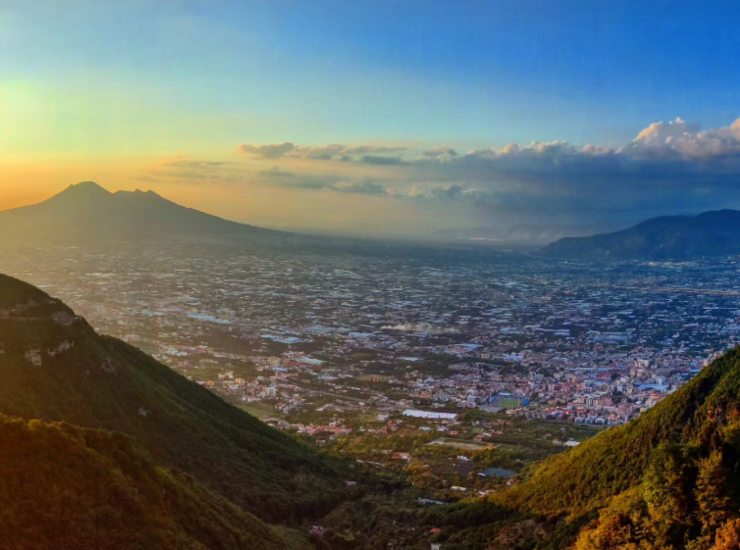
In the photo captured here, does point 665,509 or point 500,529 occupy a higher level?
point 665,509

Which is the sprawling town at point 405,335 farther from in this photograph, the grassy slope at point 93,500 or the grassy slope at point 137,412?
the grassy slope at point 93,500

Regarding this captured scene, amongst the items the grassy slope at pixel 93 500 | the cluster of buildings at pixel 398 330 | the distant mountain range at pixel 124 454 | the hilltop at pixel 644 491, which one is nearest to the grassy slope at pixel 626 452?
the hilltop at pixel 644 491

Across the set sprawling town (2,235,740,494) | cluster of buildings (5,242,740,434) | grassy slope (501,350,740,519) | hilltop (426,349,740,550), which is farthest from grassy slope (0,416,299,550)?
cluster of buildings (5,242,740,434)

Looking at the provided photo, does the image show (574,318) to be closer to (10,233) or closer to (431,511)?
(431,511)

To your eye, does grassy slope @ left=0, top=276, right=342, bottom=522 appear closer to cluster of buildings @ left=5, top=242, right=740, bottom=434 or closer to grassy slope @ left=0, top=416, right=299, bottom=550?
grassy slope @ left=0, top=416, right=299, bottom=550

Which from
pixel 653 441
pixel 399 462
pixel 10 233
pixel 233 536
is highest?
pixel 10 233

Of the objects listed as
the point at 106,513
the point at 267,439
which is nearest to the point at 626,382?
the point at 267,439
